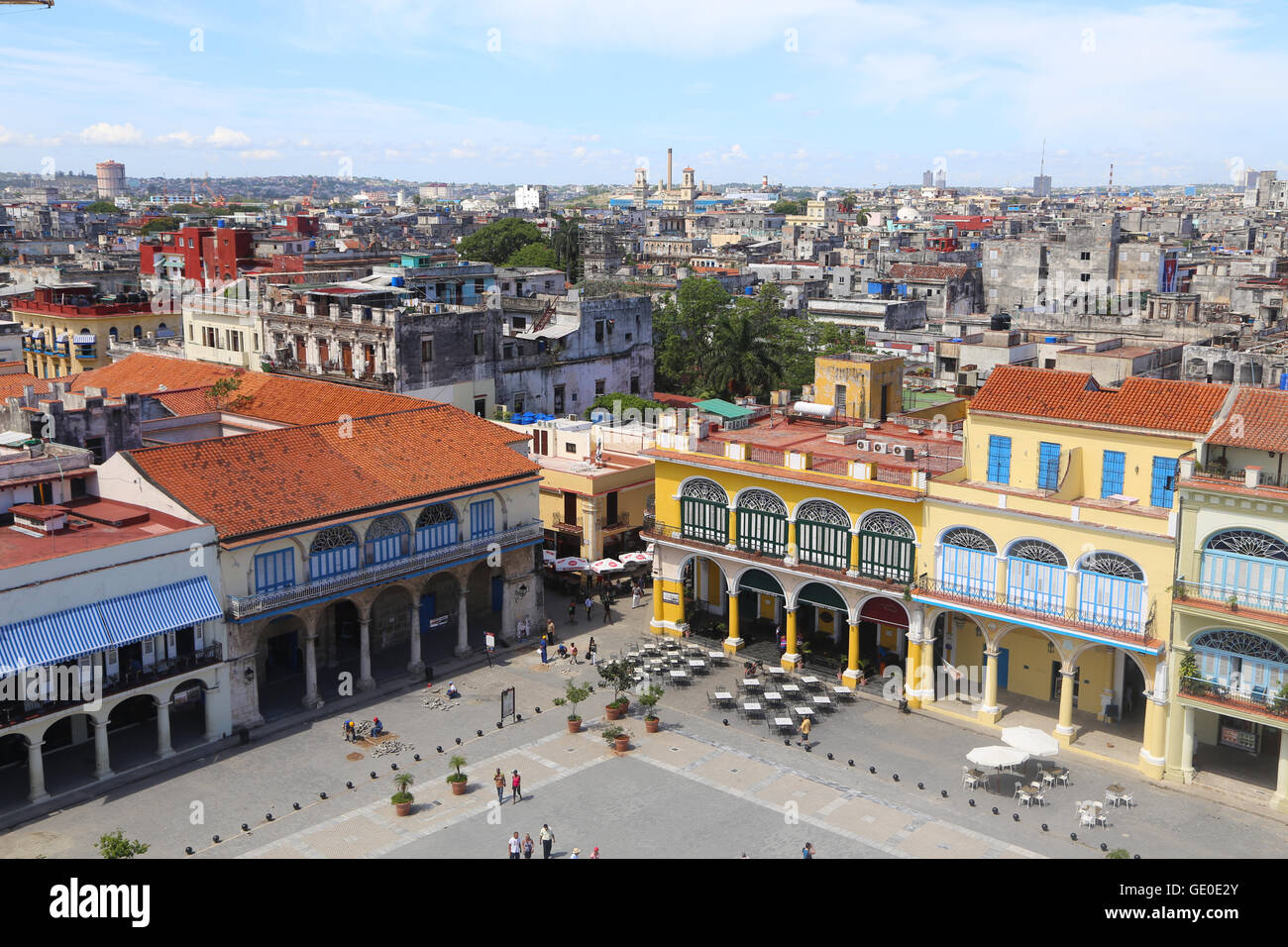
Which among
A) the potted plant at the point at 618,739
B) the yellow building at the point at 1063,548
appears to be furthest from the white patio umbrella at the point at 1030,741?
the potted plant at the point at 618,739

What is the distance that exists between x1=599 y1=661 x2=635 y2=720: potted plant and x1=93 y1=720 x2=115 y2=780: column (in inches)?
663

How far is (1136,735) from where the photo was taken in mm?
41969

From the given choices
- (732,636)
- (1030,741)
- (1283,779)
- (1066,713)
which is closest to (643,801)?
(1030,741)

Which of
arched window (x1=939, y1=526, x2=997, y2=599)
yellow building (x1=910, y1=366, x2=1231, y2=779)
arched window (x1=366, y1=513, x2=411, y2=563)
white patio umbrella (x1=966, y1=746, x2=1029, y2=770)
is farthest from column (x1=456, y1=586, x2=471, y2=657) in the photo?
white patio umbrella (x1=966, y1=746, x2=1029, y2=770)

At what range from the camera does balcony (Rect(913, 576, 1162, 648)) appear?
127ft

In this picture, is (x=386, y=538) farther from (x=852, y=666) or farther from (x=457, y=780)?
(x=852, y=666)

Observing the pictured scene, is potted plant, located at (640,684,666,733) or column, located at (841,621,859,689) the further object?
column, located at (841,621,859,689)

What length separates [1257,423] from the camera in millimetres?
36781

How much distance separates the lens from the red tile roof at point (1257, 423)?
35.9 metres

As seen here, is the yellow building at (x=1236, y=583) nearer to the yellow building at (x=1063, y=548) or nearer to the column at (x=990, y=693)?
the yellow building at (x=1063, y=548)

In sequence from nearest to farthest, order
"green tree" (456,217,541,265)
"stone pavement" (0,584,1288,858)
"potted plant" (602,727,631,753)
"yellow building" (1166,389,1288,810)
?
"stone pavement" (0,584,1288,858), "yellow building" (1166,389,1288,810), "potted plant" (602,727,631,753), "green tree" (456,217,541,265)

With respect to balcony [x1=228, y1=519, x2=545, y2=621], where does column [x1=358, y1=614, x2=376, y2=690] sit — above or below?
below

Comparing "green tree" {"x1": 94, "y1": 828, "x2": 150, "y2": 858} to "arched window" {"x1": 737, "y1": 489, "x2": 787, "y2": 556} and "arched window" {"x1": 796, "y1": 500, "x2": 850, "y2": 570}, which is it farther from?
"arched window" {"x1": 796, "y1": 500, "x2": 850, "y2": 570}

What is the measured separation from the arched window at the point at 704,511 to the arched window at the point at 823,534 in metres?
3.66
